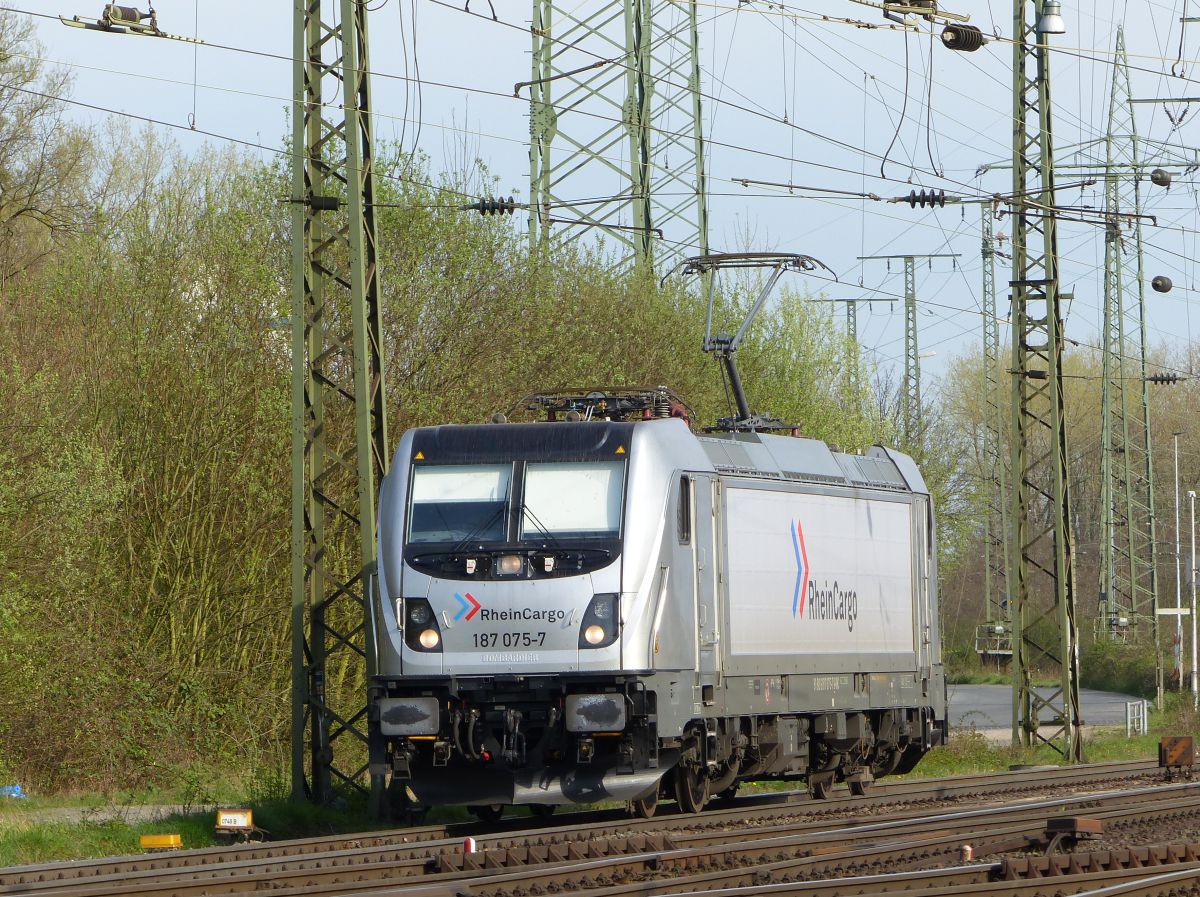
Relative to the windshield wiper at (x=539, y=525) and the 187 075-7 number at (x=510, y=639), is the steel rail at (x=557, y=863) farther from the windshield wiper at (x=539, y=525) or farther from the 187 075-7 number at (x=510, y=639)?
the windshield wiper at (x=539, y=525)

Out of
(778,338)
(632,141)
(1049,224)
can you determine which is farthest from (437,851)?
(778,338)

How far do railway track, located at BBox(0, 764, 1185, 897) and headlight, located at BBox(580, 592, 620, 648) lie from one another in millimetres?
1512

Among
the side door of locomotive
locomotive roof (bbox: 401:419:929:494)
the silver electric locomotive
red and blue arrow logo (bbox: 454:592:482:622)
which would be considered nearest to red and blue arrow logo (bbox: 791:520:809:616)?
the silver electric locomotive

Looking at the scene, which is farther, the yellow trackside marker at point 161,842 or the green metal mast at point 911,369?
the green metal mast at point 911,369

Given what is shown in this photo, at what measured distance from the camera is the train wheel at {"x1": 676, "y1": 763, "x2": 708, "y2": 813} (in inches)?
647

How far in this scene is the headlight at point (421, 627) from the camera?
15.0 m

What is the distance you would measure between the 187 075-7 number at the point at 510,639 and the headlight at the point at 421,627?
35 centimetres

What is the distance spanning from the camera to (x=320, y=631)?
17.5m

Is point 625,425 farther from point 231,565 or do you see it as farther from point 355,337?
point 231,565

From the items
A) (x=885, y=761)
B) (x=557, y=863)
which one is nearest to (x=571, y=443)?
(x=557, y=863)

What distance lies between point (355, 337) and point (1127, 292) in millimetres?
40537

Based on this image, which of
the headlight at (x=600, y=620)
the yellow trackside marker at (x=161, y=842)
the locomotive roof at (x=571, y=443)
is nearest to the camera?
the yellow trackside marker at (x=161, y=842)

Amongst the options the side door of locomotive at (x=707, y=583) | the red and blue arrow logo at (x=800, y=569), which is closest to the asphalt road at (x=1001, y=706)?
the red and blue arrow logo at (x=800, y=569)

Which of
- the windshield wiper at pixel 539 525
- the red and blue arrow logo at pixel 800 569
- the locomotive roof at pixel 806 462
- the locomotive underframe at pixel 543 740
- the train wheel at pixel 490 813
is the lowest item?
the train wheel at pixel 490 813
